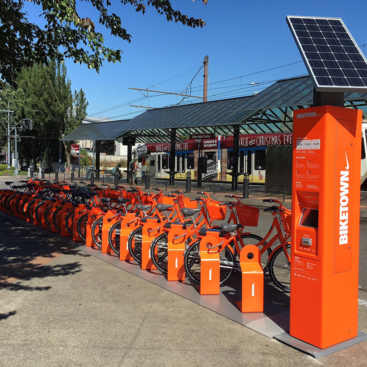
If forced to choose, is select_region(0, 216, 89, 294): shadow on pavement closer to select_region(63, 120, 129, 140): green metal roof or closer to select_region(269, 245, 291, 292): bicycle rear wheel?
select_region(269, 245, 291, 292): bicycle rear wheel

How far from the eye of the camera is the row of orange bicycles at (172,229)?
17.7 feet

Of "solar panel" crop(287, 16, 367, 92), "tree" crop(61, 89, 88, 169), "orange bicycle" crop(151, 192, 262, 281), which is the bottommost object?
"orange bicycle" crop(151, 192, 262, 281)

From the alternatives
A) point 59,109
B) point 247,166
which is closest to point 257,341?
point 247,166

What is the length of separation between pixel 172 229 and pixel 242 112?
45.7 ft

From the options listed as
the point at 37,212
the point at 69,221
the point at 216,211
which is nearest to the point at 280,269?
the point at 216,211

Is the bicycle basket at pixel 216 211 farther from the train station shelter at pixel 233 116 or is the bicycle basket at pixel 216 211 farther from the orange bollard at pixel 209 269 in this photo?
the train station shelter at pixel 233 116

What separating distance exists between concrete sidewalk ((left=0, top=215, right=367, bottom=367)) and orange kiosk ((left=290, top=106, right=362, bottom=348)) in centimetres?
31

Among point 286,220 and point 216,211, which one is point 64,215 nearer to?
point 216,211

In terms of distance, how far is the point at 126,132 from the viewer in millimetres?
26594

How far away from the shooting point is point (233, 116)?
1942 centimetres

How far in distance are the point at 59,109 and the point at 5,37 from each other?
1781 inches

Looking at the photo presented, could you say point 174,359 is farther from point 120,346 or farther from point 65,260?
point 65,260

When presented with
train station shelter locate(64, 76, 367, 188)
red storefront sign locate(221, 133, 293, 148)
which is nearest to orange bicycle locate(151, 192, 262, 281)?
train station shelter locate(64, 76, 367, 188)

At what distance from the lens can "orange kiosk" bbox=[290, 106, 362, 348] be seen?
3633mm
